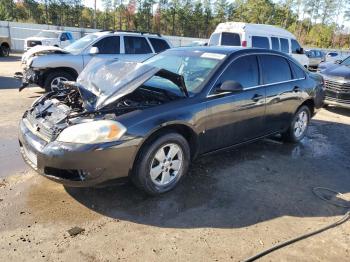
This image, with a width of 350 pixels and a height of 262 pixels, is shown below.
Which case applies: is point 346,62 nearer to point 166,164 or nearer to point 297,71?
point 297,71

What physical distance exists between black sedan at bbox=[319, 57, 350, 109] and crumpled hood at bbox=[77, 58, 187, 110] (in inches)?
257

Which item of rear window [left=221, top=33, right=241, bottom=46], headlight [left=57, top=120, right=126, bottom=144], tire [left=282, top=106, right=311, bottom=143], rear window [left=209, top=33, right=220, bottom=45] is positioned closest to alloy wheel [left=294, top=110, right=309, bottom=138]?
tire [left=282, top=106, right=311, bottom=143]

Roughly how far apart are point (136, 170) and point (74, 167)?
0.65 meters

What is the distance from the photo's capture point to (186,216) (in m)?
3.85

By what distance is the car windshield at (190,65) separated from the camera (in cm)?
465

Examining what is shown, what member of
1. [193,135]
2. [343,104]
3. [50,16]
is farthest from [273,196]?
[50,16]

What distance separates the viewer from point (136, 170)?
3912mm

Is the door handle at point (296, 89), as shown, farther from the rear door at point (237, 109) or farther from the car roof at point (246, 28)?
the car roof at point (246, 28)

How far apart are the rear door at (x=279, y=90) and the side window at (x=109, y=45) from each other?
564cm

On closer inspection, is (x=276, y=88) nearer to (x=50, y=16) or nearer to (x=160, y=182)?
(x=160, y=182)

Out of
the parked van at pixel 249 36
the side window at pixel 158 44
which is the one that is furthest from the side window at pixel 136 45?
the parked van at pixel 249 36

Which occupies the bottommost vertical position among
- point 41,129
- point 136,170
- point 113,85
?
point 136,170

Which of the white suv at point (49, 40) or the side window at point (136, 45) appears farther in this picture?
the white suv at point (49, 40)

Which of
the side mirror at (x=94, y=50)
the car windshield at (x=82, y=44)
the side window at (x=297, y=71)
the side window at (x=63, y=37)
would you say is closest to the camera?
the side window at (x=297, y=71)
